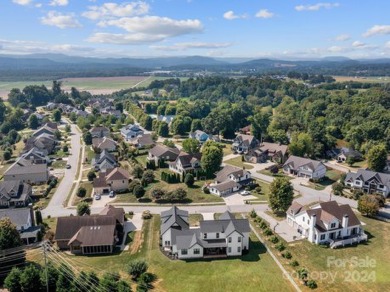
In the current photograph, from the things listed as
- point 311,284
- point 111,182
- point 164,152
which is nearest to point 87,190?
point 111,182

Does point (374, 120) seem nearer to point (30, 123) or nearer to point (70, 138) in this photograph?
point (70, 138)

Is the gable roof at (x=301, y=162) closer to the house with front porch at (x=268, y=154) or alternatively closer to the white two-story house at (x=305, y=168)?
the white two-story house at (x=305, y=168)

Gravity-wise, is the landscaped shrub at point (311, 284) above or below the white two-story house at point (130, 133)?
below

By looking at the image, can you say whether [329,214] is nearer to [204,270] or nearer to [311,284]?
[311,284]

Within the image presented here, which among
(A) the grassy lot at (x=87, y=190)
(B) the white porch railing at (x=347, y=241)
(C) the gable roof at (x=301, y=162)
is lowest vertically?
(B) the white porch railing at (x=347, y=241)

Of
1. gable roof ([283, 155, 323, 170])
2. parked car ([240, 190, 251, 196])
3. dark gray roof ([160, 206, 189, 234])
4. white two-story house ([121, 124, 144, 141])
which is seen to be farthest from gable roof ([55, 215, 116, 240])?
white two-story house ([121, 124, 144, 141])

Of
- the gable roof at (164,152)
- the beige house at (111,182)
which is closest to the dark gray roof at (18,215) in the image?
the beige house at (111,182)

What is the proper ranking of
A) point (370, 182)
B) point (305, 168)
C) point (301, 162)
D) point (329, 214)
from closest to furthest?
point (329, 214)
point (370, 182)
point (305, 168)
point (301, 162)

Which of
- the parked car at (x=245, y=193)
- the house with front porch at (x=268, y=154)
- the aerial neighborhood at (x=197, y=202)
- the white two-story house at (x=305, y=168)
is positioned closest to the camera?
the aerial neighborhood at (x=197, y=202)

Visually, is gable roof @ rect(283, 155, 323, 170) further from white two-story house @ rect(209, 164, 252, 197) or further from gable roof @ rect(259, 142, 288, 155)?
white two-story house @ rect(209, 164, 252, 197)
